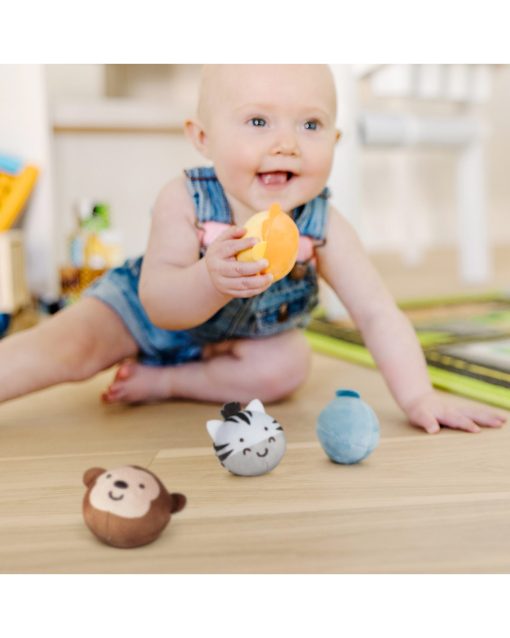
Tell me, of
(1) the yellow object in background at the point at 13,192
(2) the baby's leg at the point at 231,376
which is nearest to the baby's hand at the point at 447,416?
(2) the baby's leg at the point at 231,376

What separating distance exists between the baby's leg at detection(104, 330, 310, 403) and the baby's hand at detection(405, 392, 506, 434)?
156 millimetres

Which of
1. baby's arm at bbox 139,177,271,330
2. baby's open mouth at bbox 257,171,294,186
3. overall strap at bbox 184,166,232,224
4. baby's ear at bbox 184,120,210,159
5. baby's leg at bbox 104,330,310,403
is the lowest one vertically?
baby's leg at bbox 104,330,310,403

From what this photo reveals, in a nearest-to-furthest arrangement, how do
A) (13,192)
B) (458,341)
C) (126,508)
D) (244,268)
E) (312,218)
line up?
(126,508), (244,268), (312,218), (458,341), (13,192)

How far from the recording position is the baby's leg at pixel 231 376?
2.76 ft

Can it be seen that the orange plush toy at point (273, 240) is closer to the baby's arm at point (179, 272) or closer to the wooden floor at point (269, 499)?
the baby's arm at point (179, 272)

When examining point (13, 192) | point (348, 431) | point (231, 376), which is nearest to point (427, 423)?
point (348, 431)

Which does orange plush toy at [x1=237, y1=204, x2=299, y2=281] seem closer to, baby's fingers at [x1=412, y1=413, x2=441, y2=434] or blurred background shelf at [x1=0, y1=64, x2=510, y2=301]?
baby's fingers at [x1=412, y1=413, x2=441, y2=434]

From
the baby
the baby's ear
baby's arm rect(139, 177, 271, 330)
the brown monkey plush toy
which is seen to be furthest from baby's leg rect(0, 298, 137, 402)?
the brown monkey plush toy

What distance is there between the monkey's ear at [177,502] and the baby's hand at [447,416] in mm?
285

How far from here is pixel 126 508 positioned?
0.47 metres

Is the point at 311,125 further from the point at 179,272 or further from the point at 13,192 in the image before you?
the point at 13,192

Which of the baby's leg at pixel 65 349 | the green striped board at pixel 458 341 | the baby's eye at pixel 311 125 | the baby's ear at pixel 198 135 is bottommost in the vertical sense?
the green striped board at pixel 458 341

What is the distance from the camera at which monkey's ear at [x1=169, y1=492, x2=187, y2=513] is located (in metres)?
0.50

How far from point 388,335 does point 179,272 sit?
21 centimetres
